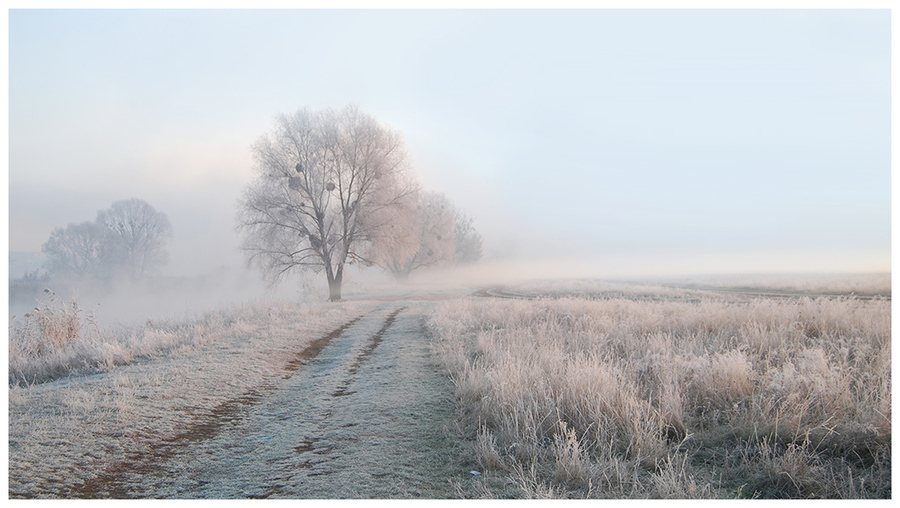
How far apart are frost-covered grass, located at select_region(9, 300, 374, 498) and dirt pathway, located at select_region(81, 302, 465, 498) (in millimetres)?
439

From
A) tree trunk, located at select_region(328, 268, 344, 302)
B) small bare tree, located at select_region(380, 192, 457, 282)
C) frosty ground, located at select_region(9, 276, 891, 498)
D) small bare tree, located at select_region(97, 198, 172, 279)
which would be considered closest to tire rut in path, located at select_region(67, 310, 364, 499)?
frosty ground, located at select_region(9, 276, 891, 498)

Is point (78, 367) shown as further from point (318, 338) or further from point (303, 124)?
point (303, 124)

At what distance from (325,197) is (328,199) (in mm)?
203

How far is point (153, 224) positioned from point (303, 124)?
31.1 metres

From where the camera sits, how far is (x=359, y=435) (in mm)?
4211

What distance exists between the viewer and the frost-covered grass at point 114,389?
361 centimetres

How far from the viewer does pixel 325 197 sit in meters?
25.2

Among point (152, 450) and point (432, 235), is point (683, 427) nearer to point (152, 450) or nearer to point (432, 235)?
point (152, 450)

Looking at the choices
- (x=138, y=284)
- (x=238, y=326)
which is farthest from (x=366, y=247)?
(x=138, y=284)

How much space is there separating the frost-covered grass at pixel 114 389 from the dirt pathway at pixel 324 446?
0.44 meters

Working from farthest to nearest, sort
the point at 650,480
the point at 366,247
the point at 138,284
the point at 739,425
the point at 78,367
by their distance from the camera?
the point at 138,284, the point at 366,247, the point at 78,367, the point at 739,425, the point at 650,480

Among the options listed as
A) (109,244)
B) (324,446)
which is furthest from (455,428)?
(109,244)

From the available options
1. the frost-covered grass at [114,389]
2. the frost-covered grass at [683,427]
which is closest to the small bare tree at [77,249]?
the frost-covered grass at [114,389]

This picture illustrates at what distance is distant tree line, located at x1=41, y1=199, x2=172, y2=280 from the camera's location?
42.0 metres
